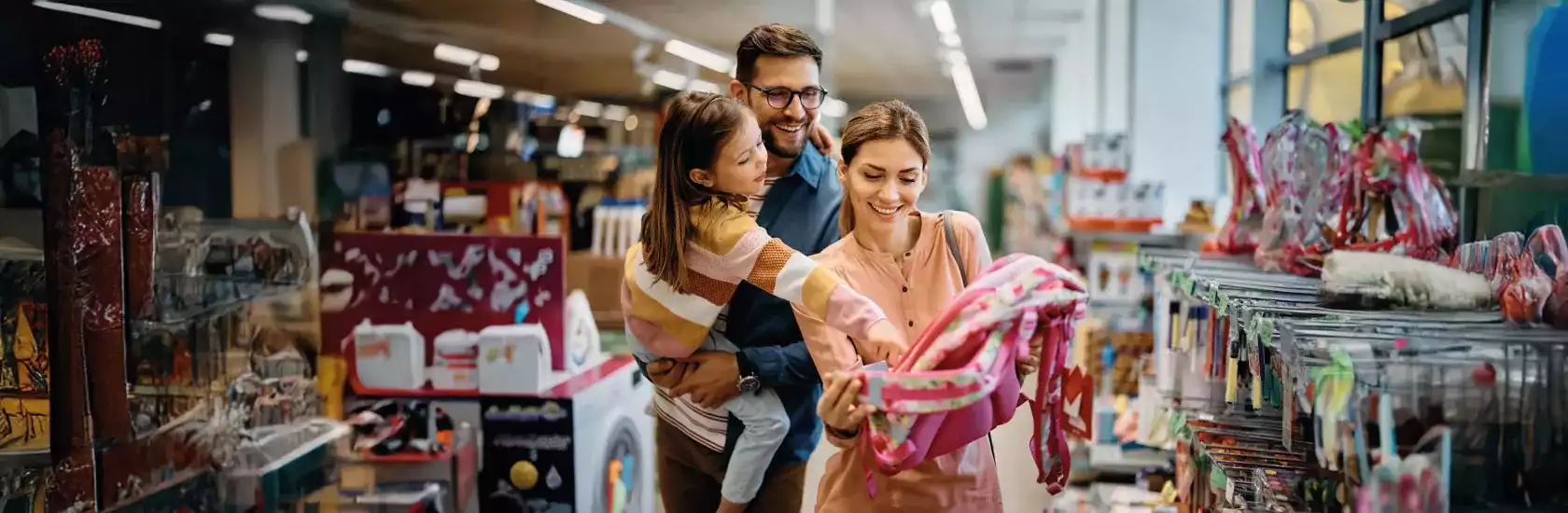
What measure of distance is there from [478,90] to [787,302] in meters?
2.14

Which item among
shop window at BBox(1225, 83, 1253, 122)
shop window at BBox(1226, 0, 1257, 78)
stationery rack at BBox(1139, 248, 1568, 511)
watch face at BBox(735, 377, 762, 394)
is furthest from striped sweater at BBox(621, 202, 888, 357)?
shop window at BBox(1226, 0, 1257, 78)

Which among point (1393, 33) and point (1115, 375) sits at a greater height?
point (1393, 33)

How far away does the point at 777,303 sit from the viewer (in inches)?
91.7

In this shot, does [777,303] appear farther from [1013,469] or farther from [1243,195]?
[1243,195]

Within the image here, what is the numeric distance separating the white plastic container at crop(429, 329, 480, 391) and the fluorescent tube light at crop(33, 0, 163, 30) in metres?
1.13

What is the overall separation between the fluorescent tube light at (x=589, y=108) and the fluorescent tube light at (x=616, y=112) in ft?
0.08

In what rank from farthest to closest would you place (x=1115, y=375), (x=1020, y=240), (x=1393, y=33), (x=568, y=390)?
(x=1020, y=240) < (x=1115, y=375) < (x=1393, y=33) < (x=568, y=390)

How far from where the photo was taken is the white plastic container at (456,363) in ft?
11.2

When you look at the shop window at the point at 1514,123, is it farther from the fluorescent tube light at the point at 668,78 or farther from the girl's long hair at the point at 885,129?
the fluorescent tube light at the point at 668,78

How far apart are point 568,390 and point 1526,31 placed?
2.59 metres

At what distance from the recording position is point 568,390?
11.2 ft

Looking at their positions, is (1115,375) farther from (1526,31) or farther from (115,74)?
(115,74)

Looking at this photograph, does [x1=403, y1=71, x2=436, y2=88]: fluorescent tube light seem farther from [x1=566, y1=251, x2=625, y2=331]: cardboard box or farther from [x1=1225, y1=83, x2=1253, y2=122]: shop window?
[x1=1225, y1=83, x2=1253, y2=122]: shop window

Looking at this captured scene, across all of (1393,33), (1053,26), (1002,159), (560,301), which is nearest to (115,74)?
(560,301)
